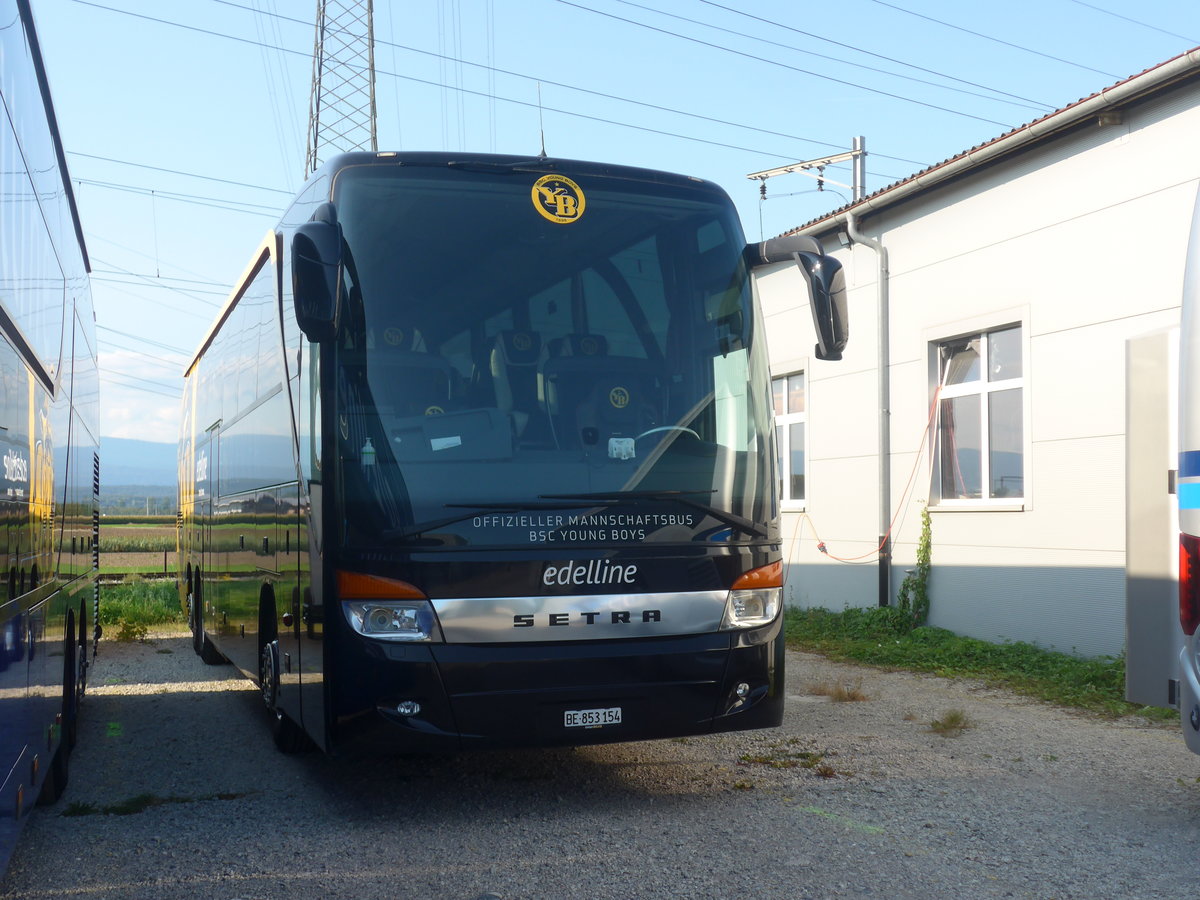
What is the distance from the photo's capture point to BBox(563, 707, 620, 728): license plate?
5660mm

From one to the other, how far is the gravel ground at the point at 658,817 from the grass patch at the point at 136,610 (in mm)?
7022

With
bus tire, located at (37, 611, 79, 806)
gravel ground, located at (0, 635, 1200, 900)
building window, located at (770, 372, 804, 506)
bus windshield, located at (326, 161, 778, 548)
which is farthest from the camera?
building window, located at (770, 372, 804, 506)

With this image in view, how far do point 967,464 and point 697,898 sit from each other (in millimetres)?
8141

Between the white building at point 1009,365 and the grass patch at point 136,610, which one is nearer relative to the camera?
the white building at point 1009,365

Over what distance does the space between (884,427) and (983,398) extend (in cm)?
145

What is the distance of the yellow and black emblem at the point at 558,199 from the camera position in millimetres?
6160

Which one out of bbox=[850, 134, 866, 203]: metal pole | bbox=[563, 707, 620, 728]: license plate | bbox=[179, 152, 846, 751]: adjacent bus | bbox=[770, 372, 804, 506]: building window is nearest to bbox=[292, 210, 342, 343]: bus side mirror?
bbox=[179, 152, 846, 751]: adjacent bus

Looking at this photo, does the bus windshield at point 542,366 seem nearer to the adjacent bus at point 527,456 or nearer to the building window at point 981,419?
the adjacent bus at point 527,456

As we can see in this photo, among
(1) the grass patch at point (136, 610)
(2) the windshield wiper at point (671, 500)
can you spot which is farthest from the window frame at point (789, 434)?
(2) the windshield wiper at point (671, 500)

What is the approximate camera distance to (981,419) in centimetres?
1163

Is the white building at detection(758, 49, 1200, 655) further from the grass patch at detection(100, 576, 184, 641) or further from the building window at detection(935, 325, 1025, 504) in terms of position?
the grass patch at detection(100, 576, 184, 641)

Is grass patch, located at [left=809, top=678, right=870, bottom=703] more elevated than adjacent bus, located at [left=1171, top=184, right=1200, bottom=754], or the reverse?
adjacent bus, located at [left=1171, top=184, right=1200, bottom=754]

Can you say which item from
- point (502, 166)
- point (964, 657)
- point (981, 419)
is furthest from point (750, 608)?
point (981, 419)

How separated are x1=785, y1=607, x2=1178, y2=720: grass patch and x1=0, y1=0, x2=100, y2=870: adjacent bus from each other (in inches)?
263
